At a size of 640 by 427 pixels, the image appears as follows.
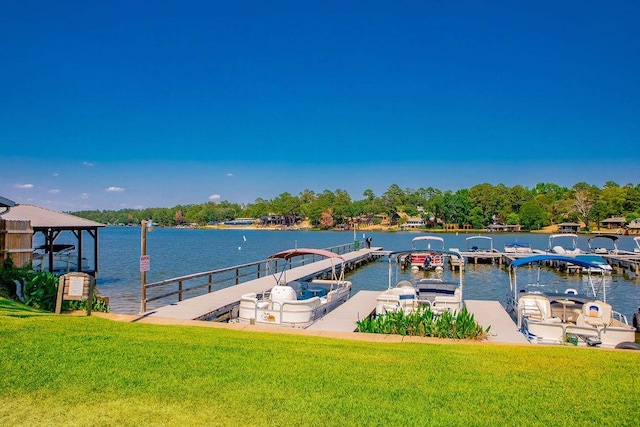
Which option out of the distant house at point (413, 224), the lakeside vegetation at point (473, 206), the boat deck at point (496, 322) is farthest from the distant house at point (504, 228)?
A: the boat deck at point (496, 322)

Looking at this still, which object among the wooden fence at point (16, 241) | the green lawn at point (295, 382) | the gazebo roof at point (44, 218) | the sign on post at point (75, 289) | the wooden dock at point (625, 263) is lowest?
the wooden dock at point (625, 263)

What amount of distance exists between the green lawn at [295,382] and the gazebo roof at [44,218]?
13.6m

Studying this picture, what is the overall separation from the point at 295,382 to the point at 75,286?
6.49 meters

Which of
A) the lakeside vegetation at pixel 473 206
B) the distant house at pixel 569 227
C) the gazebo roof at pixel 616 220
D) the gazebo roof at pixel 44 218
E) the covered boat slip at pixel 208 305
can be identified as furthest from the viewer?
the lakeside vegetation at pixel 473 206

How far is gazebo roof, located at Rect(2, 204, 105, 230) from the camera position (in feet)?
66.3

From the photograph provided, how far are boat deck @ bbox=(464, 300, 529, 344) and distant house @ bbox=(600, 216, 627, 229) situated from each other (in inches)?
4295

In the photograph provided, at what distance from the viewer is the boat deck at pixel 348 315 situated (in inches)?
508

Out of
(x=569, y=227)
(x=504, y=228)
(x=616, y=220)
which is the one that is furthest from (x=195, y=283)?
(x=504, y=228)

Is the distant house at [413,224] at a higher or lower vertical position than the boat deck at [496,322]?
higher

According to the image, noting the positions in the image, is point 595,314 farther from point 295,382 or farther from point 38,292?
point 38,292

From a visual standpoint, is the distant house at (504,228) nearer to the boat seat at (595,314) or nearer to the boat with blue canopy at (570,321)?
the boat with blue canopy at (570,321)

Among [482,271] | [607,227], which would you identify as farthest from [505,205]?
[482,271]

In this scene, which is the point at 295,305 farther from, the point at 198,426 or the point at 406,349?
the point at 198,426

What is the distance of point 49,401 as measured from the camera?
16.3ft
